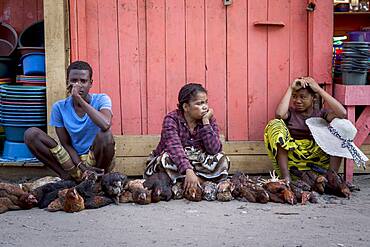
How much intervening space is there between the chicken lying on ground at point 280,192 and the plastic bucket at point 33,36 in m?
3.13

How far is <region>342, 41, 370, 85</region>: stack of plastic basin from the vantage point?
5.86 m

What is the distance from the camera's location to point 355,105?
A: 592 centimetres

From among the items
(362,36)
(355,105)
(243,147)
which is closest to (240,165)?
(243,147)

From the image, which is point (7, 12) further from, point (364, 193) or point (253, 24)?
point (364, 193)

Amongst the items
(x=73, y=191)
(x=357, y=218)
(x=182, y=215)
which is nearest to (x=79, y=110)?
(x=73, y=191)

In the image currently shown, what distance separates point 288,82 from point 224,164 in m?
1.27

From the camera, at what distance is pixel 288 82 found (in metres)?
6.26

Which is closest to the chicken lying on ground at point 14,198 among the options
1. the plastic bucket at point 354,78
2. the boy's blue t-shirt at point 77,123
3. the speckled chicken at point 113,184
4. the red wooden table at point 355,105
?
the speckled chicken at point 113,184

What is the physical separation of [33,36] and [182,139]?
7.91ft

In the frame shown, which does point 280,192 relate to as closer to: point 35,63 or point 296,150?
point 296,150

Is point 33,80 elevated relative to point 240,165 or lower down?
elevated

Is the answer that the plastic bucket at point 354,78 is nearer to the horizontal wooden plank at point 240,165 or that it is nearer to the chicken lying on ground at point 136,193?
the horizontal wooden plank at point 240,165

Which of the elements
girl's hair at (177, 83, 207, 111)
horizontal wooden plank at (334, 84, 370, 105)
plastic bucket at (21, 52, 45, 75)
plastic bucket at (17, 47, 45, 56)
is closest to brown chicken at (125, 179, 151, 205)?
girl's hair at (177, 83, 207, 111)

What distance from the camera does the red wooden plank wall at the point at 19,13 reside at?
710cm
